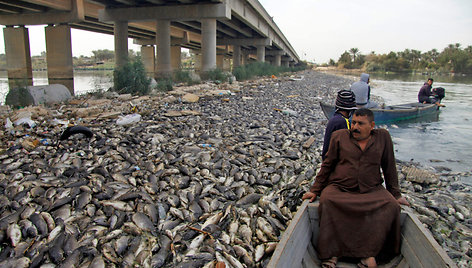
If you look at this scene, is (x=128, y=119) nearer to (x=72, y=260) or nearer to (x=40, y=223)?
(x=40, y=223)

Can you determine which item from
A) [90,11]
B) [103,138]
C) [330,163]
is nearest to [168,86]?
[103,138]

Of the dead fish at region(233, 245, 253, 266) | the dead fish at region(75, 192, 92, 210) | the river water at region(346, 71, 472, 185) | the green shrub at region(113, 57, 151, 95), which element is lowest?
the river water at region(346, 71, 472, 185)

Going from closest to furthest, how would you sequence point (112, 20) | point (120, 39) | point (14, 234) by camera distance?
point (14, 234) < point (112, 20) < point (120, 39)

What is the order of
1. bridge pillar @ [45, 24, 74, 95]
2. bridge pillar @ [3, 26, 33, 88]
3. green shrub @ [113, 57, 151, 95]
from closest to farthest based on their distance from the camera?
green shrub @ [113, 57, 151, 95] → bridge pillar @ [45, 24, 74, 95] → bridge pillar @ [3, 26, 33, 88]

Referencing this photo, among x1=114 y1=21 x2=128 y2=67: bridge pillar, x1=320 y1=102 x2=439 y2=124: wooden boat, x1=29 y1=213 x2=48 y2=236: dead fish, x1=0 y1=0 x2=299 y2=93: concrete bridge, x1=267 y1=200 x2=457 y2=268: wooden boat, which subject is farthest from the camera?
x1=114 y1=21 x2=128 y2=67: bridge pillar

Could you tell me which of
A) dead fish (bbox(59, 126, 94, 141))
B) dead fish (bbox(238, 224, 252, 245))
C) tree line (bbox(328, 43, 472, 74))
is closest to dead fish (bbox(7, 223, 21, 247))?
dead fish (bbox(238, 224, 252, 245))

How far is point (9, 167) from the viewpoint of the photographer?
500 cm

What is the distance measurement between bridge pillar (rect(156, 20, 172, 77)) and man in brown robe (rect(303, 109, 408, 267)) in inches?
885

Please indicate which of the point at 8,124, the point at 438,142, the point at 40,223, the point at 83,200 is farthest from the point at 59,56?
the point at 438,142

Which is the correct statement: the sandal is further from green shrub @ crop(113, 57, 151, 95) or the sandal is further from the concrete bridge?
the concrete bridge

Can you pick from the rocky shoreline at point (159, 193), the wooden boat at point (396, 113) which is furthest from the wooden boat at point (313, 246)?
the wooden boat at point (396, 113)

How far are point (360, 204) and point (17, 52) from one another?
3467 centimetres

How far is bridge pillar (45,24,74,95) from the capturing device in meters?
26.5

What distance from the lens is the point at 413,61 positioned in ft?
392
